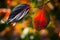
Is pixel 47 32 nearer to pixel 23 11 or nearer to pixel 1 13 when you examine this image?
pixel 23 11

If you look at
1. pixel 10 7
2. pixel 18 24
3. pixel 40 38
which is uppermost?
pixel 10 7

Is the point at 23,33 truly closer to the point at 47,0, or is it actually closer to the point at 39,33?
the point at 39,33

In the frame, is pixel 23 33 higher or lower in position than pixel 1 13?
lower

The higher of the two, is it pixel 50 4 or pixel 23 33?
pixel 50 4

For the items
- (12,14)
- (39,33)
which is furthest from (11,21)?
(39,33)

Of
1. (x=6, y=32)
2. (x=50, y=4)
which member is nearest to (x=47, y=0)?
(x=50, y=4)
